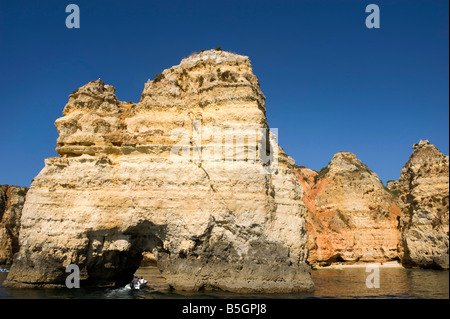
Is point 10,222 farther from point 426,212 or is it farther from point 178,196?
point 426,212

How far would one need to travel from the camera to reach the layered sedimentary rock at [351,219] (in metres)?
38.7

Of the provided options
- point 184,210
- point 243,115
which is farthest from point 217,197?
point 243,115

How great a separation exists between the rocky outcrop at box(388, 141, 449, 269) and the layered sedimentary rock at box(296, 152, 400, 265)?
6.32ft

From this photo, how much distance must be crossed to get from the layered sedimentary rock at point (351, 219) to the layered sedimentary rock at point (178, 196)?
19.0 metres

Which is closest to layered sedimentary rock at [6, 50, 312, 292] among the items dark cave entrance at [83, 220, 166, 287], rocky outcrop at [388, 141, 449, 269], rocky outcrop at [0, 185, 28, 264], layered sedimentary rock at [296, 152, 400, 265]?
dark cave entrance at [83, 220, 166, 287]

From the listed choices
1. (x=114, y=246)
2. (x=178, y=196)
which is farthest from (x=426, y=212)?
(x=114, y=246)

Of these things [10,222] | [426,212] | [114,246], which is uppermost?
[426,212]

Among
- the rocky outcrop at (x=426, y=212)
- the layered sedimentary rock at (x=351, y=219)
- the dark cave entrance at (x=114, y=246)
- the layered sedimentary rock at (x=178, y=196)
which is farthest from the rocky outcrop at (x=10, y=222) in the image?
the rocky outcrop at (x=426, y=212)

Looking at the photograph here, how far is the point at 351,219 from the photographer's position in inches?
1588

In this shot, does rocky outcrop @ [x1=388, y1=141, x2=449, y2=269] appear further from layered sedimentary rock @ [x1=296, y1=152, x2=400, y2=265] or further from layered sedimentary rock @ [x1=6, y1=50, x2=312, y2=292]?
layered sedimentary rock @ [x1=6, y1=50, x2=312, y2=292]

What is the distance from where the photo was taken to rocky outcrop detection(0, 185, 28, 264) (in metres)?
46.3

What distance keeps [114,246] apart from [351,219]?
2813 centimetres
